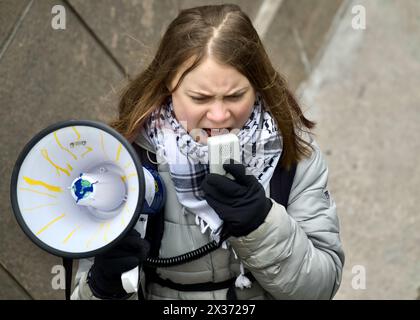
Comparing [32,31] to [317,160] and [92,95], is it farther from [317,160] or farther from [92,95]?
[317,160]

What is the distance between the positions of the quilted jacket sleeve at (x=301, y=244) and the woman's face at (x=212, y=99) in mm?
316

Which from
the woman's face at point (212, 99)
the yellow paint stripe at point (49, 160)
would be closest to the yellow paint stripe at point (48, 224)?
the yellow paint stripe at point (49, 160)

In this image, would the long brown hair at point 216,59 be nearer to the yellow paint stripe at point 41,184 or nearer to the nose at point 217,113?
the nose at point 217,113

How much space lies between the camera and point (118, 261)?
2.32 m

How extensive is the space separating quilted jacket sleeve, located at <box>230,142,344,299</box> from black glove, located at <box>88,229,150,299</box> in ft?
1.00

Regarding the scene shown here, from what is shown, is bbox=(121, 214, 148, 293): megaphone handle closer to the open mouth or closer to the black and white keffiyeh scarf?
the black and white keffiyeh scarf

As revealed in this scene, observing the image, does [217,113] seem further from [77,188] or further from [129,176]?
[77,188]

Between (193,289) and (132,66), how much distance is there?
5.70 feet

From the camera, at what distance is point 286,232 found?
2369 millimetres

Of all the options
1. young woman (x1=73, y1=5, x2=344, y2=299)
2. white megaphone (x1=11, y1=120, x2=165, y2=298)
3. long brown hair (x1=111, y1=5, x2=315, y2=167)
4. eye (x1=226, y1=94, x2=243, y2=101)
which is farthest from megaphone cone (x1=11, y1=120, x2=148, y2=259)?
eye (x1=226, y1=94, x2=243, y2=101)

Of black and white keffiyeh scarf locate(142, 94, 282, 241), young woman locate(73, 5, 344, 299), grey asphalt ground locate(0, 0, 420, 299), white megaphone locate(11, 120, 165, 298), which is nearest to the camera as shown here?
white megaphone locate(11, 120, 165, 298)

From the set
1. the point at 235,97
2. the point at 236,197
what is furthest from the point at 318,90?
the point at 236,197

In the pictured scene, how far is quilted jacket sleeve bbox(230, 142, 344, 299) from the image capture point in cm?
237

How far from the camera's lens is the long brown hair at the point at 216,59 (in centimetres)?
242
